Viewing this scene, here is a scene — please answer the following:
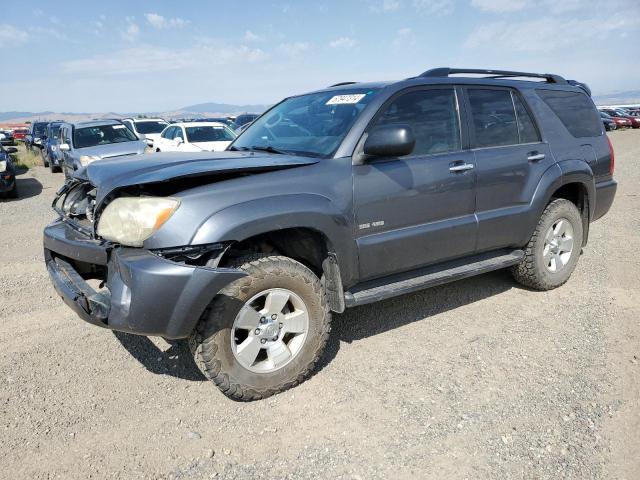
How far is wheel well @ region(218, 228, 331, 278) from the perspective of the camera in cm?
295

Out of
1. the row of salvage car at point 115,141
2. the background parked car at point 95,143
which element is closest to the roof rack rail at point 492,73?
the row of salvage car at point 115,141

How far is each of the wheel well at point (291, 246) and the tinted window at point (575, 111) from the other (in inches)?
106

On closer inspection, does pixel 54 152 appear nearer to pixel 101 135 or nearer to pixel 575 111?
pixel 101 135

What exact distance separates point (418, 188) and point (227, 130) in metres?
11.3

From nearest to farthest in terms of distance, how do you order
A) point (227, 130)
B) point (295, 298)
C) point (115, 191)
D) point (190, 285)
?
point (190, 285) → point (115, 191) → point (295, 298) → point (227, 130)

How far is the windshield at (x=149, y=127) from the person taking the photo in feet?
60.0

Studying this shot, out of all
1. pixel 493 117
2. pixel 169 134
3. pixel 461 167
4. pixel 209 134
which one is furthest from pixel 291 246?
pixel 169 134

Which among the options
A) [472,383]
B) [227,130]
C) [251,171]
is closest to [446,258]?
[472,383]

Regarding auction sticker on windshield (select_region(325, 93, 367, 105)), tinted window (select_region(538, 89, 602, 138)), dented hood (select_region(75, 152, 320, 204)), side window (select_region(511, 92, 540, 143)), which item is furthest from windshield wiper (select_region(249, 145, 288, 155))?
tinted window (select_region(538, 89, 602, 138))

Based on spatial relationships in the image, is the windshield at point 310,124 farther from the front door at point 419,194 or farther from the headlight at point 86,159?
the headlight at point 86,159

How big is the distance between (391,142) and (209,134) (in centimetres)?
1133

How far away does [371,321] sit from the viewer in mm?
3990

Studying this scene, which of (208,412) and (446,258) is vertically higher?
(446,258)

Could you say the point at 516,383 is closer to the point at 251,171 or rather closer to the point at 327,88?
the point at 251,171
